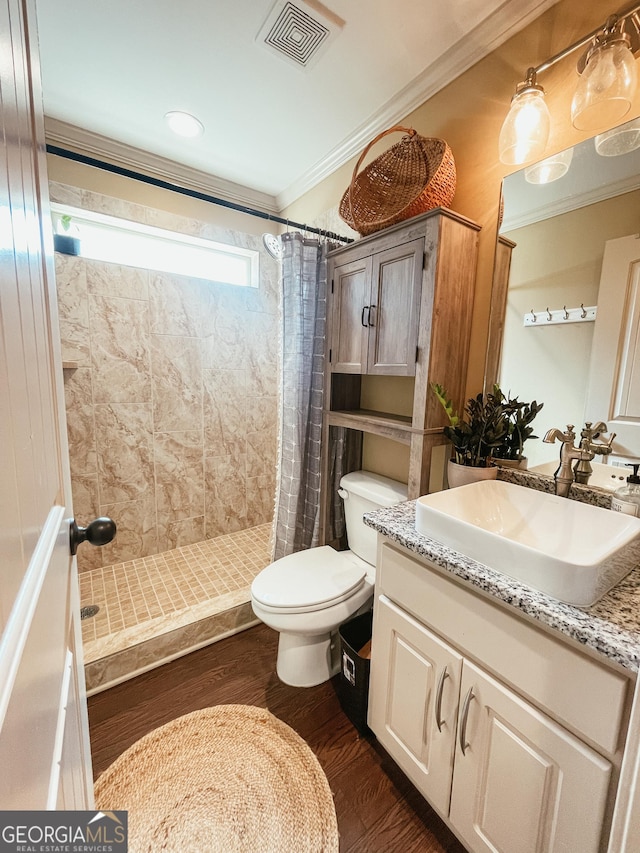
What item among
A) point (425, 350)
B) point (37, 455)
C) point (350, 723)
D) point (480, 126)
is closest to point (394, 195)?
point (480, 126)

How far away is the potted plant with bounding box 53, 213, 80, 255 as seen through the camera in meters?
1.79

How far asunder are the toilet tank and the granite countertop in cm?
59

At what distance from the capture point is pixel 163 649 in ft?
5.21

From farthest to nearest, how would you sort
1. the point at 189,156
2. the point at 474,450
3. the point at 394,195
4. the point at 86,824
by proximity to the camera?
1. the point at 189,156
2. the point at 394,195
3. the point at 474,450
4. the point at 86,824

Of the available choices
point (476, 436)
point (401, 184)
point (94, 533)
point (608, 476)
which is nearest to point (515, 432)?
point (476, 436)

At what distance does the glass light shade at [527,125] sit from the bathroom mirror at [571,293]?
7 cm

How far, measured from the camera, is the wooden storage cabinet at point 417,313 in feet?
4.20

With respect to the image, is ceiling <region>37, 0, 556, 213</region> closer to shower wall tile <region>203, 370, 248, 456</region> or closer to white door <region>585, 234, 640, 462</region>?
white door <region>585, 234, 640, 462</region>

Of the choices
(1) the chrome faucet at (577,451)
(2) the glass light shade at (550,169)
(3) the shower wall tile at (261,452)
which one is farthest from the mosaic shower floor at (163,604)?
(2) the glass light shade at (550,169)

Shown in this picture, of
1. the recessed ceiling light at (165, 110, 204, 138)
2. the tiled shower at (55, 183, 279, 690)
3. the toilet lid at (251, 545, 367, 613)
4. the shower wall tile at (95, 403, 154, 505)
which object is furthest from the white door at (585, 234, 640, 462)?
the shower wall tile at (95, 403, 154, 505)

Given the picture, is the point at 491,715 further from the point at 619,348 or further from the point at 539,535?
the point at 619,348

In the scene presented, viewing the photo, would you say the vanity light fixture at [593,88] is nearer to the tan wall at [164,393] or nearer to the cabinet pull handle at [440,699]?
the cabinet pull handle at [440,699]

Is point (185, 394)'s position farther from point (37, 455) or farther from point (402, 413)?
point (37, 455)

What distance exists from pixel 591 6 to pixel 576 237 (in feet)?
2.05
